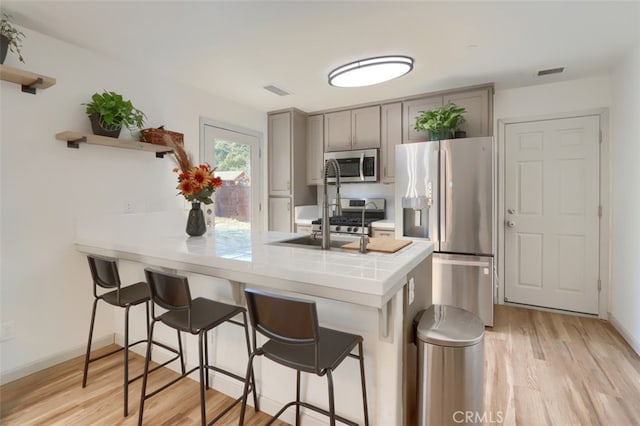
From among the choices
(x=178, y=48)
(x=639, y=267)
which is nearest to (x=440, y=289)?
(x=639, y=267)

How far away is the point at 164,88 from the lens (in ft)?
10.00

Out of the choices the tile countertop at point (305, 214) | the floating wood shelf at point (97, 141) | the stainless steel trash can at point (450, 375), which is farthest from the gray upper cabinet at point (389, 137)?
the stainless steel trash can at point (450, 375)

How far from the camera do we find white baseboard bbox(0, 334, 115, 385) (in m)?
2.12

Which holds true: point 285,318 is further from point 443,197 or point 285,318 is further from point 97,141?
point 443,197

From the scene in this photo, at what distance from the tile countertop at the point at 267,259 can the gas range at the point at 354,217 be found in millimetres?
1606

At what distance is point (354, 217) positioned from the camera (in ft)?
13.7

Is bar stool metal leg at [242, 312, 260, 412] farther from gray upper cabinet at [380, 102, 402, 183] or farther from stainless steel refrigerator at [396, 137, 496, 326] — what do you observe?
gray upper cabinet at [380, 102, 402, 183]

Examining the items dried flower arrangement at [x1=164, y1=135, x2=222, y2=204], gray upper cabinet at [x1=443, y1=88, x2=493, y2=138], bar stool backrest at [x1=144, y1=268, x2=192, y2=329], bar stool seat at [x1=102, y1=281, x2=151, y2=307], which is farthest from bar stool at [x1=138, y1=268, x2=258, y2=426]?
gray upper cabinet at [x1=443, y1=88, x2=493, y2=138]

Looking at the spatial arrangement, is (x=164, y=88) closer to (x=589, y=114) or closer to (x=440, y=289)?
(x=440, y=289)

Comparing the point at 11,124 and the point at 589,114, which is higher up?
the point at 589,114

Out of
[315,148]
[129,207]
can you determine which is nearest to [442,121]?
[315,148]

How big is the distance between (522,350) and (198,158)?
351cm

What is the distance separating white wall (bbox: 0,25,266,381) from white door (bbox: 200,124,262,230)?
2.69ft

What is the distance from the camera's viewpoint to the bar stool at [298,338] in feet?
3.91
